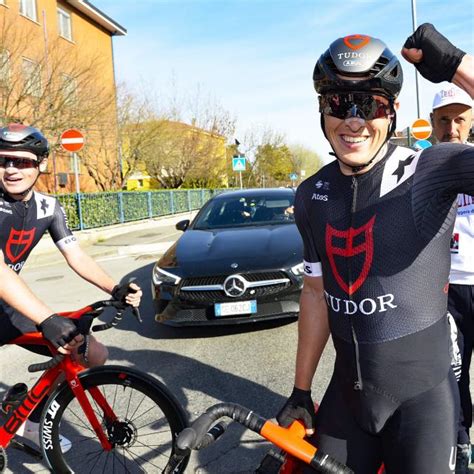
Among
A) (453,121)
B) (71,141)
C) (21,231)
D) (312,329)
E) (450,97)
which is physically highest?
(71,141)

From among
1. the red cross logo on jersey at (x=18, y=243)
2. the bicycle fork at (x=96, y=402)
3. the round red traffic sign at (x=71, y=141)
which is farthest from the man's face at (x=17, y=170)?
the round red traffic sign at (x=71, y=141)

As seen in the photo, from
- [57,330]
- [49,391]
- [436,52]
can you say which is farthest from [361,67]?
[49,391]

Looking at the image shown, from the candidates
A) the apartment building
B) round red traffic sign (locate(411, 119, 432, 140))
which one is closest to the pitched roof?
the apartment building

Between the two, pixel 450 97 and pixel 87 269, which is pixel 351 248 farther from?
pixel 87 269

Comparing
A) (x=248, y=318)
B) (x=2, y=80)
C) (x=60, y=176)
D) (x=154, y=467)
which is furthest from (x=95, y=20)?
(x=154, y=467)

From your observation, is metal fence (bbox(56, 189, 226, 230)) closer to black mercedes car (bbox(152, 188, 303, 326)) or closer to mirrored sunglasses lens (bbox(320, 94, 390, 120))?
black mercedes car (bbox(152, 188, 303, 326))

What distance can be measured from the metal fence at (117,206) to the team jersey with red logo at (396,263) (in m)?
9.76

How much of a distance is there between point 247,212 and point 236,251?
1.71 metres

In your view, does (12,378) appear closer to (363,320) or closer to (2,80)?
(363,320)

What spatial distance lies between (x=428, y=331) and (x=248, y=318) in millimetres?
3517

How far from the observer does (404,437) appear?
A: 5.45 ft

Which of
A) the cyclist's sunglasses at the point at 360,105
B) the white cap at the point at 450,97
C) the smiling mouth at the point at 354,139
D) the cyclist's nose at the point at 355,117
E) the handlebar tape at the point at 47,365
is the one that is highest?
the white cap at the point at 450,97

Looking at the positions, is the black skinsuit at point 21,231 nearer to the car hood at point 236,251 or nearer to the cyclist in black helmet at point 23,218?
the cyclist in black helmet at point 23,218

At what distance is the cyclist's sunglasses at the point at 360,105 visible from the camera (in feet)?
5.77
